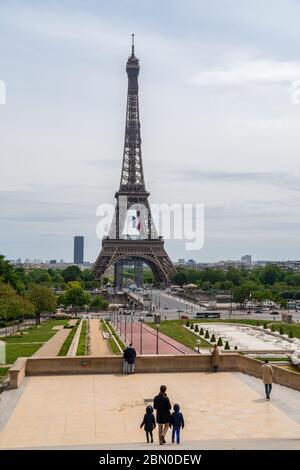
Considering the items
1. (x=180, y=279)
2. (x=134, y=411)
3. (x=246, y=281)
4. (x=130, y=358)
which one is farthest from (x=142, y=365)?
(x=180, y=279)

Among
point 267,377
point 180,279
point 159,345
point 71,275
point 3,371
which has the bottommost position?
point 159,345

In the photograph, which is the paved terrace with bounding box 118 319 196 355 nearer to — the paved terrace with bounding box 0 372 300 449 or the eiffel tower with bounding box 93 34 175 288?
the paved terrace with bounding box 0 372 300 449

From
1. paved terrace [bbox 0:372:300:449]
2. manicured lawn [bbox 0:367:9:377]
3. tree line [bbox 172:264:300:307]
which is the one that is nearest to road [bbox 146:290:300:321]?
tree line [bbox 172:264:300:307]

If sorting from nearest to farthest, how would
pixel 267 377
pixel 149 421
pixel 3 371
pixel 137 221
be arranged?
1. pixel 149 421
2. pixel 267 377
3. pixel 3 371
4. pixel 137 221

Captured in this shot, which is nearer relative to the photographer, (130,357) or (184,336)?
(130,357)

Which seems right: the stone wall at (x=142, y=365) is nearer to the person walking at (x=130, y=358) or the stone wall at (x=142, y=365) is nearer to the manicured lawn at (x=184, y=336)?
the person walking at (x=130, y=358)

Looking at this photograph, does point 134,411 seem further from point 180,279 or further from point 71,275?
point 71,275
